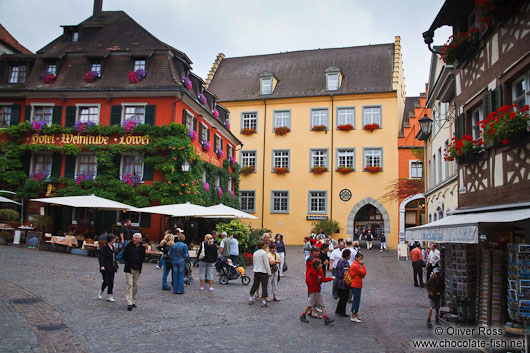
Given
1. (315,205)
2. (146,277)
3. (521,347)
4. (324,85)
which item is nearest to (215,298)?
(146,277)

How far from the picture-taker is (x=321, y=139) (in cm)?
3781

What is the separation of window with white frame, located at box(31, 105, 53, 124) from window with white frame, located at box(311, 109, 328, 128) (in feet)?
64.3

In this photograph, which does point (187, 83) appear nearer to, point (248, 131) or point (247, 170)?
point (248, 131)

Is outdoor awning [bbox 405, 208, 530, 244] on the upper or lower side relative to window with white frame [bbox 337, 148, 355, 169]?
lower

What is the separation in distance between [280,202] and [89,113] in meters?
17.5

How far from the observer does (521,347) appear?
7395 millimetres

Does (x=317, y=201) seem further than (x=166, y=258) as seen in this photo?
Yes

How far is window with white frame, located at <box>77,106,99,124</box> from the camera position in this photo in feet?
82.2

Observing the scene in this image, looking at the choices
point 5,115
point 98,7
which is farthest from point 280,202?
point 5,115

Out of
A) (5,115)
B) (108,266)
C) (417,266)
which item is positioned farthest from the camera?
(5,115)

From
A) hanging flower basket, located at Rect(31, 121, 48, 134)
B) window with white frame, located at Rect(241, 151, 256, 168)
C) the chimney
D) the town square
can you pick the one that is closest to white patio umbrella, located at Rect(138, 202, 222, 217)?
the town square

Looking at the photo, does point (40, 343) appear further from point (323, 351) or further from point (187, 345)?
point (323, 351)

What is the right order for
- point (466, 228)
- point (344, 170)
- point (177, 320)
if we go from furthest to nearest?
1. point (344, 170)
2. point (177, 320)
3. point (466, 228)

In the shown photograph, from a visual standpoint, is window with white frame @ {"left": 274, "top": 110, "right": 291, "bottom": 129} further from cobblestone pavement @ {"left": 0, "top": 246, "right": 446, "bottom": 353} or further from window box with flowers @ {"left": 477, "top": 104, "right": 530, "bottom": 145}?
window box with flowers @ {"left": 477, "top": 104, "right": 530, "bottom": 145}
